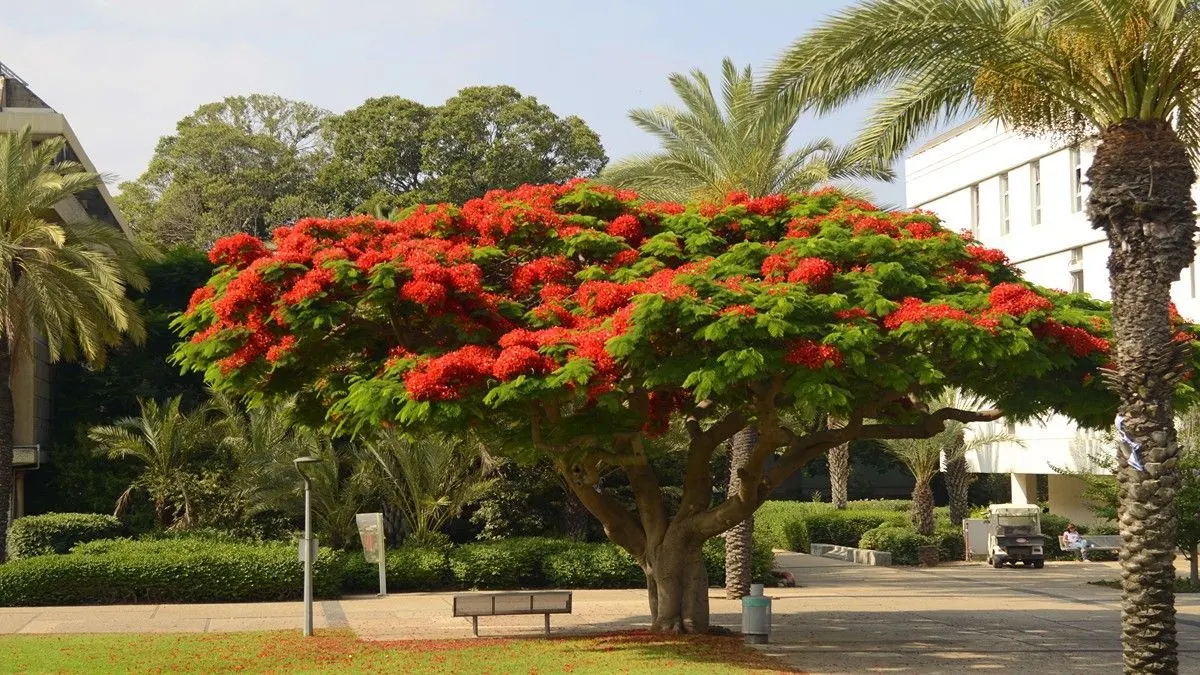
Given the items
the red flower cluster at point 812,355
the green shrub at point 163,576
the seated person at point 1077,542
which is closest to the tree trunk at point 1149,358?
the red flower cluster at point 812,355

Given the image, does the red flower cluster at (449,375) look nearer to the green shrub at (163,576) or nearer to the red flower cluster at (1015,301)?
the red flower cluster at (1015,301)

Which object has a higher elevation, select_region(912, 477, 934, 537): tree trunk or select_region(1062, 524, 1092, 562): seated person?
select_region(912, 477, 934, 537): tree trunk

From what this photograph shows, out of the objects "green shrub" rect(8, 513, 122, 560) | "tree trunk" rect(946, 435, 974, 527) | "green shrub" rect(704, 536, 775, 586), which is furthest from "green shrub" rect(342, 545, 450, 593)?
"tree trunk" rect(946, 435, 974, 527)

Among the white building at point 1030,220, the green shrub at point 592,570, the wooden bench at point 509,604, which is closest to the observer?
the wooden bench at point 509,604

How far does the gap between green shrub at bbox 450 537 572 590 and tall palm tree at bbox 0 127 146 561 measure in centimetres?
816

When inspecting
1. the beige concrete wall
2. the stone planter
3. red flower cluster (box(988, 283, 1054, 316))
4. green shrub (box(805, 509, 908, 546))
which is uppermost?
red flower cluster (box(988, 283, 1054, 316))

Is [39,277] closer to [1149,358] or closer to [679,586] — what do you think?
[679,586]

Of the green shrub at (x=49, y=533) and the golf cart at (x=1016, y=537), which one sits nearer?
the green shrub at (x=49, y=533)

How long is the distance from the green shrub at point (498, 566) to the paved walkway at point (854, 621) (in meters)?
0.92

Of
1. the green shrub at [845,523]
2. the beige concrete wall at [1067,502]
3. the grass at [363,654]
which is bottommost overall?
the grass at [363,654]

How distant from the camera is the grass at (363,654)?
15.7 meters

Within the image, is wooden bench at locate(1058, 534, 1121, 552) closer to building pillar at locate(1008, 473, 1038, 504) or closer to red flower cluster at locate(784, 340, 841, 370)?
building pillar at locate(1008, 473, 1038, 504)

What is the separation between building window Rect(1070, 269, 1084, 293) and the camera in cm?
3847

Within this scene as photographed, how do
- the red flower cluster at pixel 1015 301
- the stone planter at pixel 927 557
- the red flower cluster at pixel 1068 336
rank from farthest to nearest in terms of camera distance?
the stone planter at pixel 927 557 < the red flower cluster at pixel 1068 336 < the red flower cluster at pixel 1015 301
